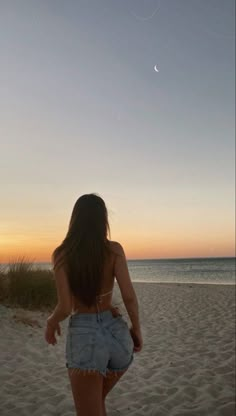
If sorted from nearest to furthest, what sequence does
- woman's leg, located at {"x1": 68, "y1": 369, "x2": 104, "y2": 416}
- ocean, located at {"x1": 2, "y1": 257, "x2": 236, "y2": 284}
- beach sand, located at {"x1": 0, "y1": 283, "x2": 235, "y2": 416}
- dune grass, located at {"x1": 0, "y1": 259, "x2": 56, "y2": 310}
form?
woman's leg, located at {"x1": 68, "y1": 369, "x2": 104, "y2": 416}, beach sand, located at {"x1": 0, "y1": 283, "x2": 235, "y2": 416}, dune grass, located at {"x1": 0, "y1": 259, "x2": 56, "y2": 310}, ocean, located at {"x1": 2, "y1": 257, "x2": 236, "y2": 284}

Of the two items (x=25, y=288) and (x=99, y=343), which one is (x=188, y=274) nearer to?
(x=25, y=288)

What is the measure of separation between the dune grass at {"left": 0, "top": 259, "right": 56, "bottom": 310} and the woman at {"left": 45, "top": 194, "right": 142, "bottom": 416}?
6608 millimetres

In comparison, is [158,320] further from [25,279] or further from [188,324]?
[25,279]

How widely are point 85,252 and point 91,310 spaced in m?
0.32

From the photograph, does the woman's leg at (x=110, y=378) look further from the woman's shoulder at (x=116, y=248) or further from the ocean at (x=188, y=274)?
the ocean at (x=188, y=274)

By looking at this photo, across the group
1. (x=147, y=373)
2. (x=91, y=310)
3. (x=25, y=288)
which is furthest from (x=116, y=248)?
(x=25, y=288)

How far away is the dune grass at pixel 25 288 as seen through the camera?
334 inches

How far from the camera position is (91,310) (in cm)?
212

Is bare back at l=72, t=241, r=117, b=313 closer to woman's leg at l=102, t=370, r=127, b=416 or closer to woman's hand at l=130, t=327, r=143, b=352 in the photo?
woman's hand at l=130, t=327, r=143, b=352

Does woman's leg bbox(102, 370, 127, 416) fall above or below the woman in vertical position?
below

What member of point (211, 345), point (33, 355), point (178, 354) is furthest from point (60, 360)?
point (211, 345)

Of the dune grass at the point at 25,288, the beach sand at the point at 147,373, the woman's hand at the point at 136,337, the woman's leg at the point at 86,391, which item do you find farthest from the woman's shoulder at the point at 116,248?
the dune grass at the point at 25,288

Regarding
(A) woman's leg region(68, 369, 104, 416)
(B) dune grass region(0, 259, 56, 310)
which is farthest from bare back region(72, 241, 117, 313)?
(B) dune grass region(0, 259, 56, 310)

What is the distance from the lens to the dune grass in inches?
334
